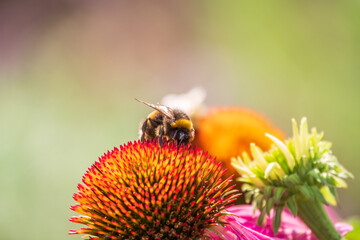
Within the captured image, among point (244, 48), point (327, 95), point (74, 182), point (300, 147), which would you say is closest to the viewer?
point (300, 147)

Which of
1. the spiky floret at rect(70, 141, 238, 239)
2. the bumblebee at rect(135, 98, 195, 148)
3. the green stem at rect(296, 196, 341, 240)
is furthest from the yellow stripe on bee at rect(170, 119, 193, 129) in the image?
the green stem at rect(296, 196, 341, 240)

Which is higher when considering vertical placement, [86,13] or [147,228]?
[86,13]

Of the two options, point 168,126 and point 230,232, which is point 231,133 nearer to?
point 168,126

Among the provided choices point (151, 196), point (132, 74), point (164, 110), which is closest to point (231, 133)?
point (164, 110)

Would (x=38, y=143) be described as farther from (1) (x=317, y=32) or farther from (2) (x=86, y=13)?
(1) (x=317, y=32)

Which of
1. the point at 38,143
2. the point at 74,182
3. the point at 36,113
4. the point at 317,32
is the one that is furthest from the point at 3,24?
the point at 317,32

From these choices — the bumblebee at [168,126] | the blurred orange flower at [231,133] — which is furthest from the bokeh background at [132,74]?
the bumblebee at [168,126]
